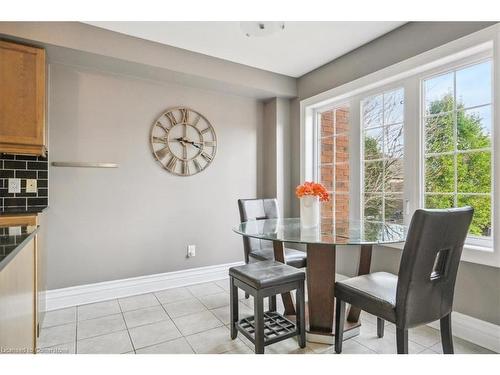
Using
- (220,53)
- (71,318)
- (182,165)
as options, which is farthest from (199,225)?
(220,53)

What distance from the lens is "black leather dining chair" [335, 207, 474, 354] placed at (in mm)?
1473

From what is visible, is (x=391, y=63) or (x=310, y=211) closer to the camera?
(x=310, y=211)

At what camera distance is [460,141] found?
2307mm

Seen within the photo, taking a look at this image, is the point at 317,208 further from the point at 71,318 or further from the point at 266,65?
the point at 71,318

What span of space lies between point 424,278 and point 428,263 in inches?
3.4

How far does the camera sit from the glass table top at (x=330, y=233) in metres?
1.86

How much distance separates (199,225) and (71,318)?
1497 mm

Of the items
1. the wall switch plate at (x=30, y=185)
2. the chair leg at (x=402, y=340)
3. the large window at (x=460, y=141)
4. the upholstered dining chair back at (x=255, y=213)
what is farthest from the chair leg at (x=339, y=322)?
the wall switch plate at (x=30, y=185)

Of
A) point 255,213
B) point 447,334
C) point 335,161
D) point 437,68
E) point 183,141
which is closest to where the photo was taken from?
point 447,334

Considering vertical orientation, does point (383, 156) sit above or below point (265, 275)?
above

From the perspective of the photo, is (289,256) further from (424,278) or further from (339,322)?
(424,278)

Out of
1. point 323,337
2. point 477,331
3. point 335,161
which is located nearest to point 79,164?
point 323,337

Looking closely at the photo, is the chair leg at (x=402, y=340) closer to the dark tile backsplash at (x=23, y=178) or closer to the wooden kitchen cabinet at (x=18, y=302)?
the wooden kitchen cabinet at (x=18, y=302)

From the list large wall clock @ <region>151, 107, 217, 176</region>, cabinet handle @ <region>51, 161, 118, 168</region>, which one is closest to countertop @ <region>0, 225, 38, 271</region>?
cabinet handle @ <region>51, 161, 118, 168</region>
